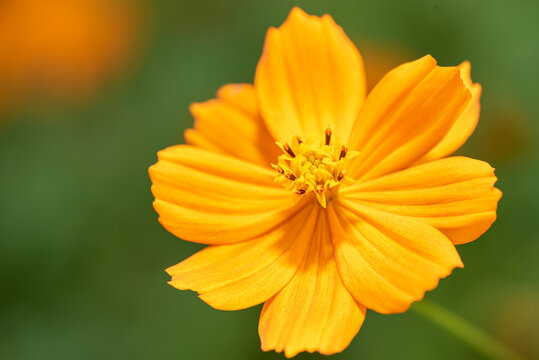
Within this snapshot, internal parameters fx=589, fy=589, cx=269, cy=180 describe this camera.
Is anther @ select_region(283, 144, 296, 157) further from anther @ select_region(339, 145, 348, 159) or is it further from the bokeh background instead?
the bokeh background

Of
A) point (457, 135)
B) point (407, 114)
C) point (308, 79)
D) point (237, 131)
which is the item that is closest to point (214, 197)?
point (237, 131)

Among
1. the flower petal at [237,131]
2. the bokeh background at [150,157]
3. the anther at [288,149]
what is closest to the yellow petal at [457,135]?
the anther at [288,149]

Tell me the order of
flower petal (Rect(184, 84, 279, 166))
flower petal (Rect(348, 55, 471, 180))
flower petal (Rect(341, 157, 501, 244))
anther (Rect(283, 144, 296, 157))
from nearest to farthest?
flower petal (Rect(341, 157, 501, 244))
flower petal (Rect(348, 55, 471, 180))
anther (Rect(283, 144, 296, 157))
flower petal (Rect(184, 84, 279, 166))

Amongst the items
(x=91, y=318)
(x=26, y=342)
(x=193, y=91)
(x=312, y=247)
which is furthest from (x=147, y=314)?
(x=312, y=247)

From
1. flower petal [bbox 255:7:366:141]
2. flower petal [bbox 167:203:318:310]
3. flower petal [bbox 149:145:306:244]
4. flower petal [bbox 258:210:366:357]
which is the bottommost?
flower petal [bbox 258:210:366:357]

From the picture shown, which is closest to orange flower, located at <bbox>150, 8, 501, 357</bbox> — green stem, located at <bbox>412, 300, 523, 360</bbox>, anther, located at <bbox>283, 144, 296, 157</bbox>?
anther, located at <bbox>283, 144, 296, 157</bbox>

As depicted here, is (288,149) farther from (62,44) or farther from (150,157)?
(62,44)
